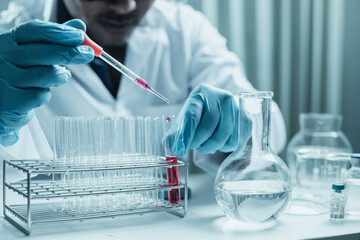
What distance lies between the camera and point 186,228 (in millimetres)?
1081

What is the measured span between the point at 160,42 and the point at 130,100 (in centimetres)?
35

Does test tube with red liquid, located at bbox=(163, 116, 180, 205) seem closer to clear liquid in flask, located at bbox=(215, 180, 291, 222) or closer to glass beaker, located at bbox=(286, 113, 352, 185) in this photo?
clear liquid in flask, located at bbox=(215, 180, 291, 222)

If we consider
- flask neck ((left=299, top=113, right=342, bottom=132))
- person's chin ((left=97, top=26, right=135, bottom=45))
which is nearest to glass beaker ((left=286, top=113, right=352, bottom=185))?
flask neck ((left=299, top=113, right=342, bottom=132))

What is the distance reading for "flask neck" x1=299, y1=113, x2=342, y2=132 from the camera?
1880 mm

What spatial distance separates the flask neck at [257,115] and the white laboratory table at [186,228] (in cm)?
20

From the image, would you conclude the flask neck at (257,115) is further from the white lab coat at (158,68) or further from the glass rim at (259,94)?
→ the white lab coat at (158,68)

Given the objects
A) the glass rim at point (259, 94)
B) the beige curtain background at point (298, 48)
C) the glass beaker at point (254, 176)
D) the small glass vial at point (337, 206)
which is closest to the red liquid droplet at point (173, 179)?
the glass beaker at point (254, 176)

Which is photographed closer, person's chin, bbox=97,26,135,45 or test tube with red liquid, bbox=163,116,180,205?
test tube with red liquid, bbox=163,116,180,205

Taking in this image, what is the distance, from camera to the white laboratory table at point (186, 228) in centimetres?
102

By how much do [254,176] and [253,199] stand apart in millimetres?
91

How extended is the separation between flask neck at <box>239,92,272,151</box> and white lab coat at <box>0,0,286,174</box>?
80cm

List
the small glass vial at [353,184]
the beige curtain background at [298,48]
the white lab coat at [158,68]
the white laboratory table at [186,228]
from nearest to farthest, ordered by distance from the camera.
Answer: the white laboratory table at [186,228], the small glass vial at [353,184], the white lab coat at [158,68], the beige curtain background at [298,48]

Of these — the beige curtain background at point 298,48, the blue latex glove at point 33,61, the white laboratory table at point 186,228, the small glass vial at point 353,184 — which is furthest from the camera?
the beige curtain background at point 298,48

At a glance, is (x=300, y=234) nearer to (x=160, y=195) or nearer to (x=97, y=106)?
(x=160, y=195)
